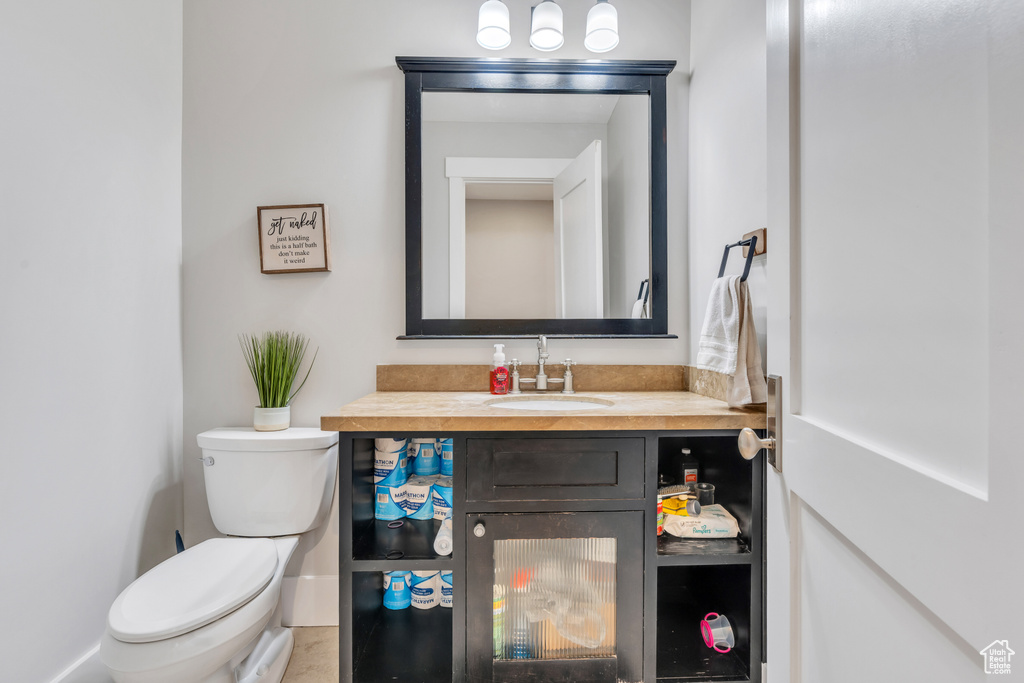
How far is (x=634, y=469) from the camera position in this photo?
1.16 metres

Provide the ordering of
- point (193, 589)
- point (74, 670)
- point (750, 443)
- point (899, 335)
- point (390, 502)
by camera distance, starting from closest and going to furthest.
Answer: point (899, 335)
point (750, 443)
point (193, 589)
point (74, 670)
point (390, 502)

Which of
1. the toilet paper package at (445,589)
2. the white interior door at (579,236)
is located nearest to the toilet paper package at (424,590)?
the toilet paper package at (445,589)

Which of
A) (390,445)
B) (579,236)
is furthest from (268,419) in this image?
(579,236)

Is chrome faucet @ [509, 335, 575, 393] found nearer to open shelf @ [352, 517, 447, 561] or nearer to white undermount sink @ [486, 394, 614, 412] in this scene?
white undermount sink @ [486, 394, 614, 412]

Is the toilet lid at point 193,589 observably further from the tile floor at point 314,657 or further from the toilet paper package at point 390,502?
the tile floor at point 314,657

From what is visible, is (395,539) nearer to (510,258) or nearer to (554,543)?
(554,543)

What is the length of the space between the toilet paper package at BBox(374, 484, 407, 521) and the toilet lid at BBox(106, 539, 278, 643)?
291mm

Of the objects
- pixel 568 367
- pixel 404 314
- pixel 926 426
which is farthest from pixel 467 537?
pixel 926 426

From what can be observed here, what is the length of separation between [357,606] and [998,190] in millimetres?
1397

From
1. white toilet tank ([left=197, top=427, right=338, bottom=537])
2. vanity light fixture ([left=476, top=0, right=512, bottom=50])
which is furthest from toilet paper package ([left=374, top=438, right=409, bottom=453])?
vanity light fixture ([left=476, top=0, right=512, bottom=50])

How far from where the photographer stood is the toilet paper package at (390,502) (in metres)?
1.37

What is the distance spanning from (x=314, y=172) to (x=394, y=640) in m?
1.53

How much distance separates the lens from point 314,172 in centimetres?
167

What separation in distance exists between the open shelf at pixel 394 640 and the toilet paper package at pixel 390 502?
159 millimetres
